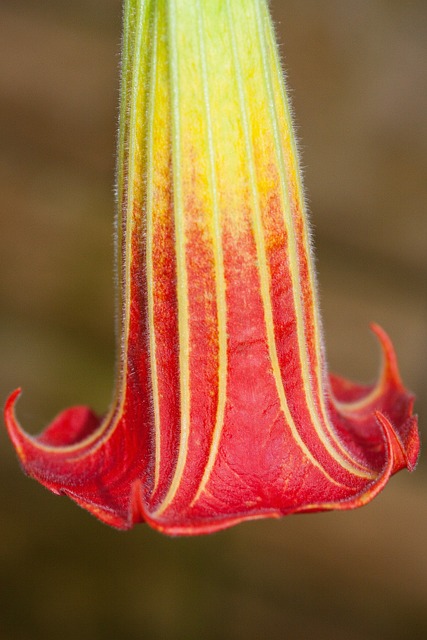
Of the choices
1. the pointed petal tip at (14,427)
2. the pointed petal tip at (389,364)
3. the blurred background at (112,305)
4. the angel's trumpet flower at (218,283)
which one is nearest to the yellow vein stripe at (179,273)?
the angel's trumpet flower at (218,283)

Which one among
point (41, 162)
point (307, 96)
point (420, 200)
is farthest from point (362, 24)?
point (41, 162)

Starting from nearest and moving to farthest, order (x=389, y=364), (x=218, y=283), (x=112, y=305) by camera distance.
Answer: (x=218, y=283) → (x=389, y=364) → (x=112, y=305)

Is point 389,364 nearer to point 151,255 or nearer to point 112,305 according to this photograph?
point 151,255

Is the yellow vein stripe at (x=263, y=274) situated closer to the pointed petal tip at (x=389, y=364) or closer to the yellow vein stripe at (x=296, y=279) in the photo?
the yellow vein stripe at (x=296, y=279)

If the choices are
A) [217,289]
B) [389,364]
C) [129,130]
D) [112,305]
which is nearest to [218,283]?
[217,289]

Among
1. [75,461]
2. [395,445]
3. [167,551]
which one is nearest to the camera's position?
[395,445]

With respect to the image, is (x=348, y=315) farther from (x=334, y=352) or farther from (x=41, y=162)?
(x=41, y=162)

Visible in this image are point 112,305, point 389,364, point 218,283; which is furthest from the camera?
point 112,305

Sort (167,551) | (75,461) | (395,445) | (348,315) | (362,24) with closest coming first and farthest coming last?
(395,445) → (75,461) → (362,24) → (348,315) → (167,551)
